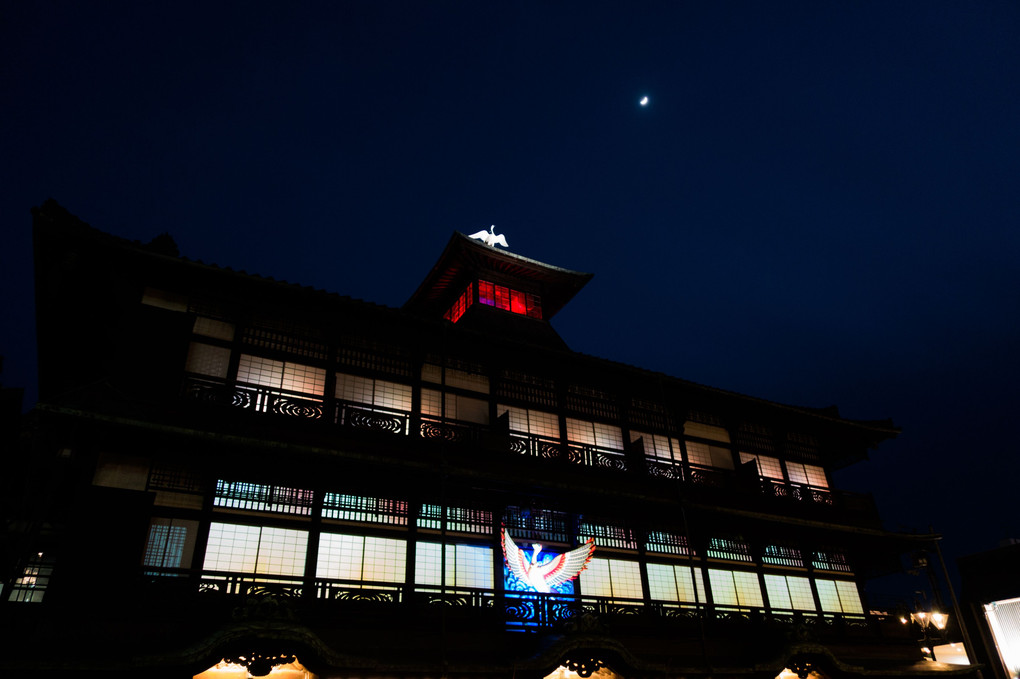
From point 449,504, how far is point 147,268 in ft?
32.9

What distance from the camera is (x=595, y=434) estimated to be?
21969 millimetres

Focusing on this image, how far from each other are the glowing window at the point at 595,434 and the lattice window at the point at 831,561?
8756 millimetres

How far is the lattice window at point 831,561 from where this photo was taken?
23516 mm

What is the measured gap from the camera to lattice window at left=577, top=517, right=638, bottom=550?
757 inches

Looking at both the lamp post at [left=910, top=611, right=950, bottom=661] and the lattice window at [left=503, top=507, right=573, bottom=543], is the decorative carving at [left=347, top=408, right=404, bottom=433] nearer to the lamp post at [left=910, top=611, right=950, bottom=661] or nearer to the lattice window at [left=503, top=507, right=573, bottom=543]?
the lattice window at [left=503, top=507, right=573, bottom=543]

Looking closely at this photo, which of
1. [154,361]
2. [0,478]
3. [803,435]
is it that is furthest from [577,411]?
[0,478]

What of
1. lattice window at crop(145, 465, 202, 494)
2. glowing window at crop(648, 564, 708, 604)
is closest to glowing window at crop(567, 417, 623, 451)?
glowing window at crop(648, 564, 708, 604)

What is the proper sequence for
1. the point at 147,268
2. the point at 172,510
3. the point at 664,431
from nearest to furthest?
the point at 172,510 → the point at 147,268 → the point at 664,431

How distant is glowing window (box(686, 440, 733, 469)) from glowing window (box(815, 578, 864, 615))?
5.20 m

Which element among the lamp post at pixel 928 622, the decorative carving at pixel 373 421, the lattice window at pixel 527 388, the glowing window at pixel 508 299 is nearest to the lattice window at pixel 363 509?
the decorative carving at pixel 373 421

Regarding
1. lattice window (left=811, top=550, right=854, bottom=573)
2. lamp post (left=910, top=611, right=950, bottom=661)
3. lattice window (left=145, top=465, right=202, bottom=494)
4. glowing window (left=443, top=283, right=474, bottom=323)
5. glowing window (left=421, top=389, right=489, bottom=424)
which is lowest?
lamp post (left=910, top=611, right=950, bottom=661)

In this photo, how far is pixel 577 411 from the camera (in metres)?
21.9

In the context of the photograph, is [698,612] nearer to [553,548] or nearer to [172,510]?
[553,548]

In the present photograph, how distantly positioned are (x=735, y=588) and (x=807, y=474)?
739 cm
